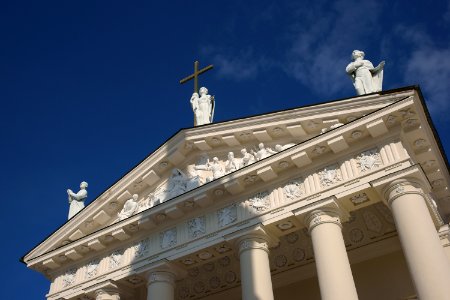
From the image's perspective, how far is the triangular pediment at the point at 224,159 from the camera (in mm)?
13547

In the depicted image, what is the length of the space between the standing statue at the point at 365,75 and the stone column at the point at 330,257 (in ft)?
12.1

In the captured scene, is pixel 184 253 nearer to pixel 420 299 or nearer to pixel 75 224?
pixel 75 224

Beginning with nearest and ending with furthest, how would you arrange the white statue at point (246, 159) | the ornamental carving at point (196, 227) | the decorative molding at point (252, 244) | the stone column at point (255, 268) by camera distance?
the stone column at point (255, 268) < the decorative molding at point (252, 244) < the ornamental carving at point (196, 227) < the white statue at point (246, 159)

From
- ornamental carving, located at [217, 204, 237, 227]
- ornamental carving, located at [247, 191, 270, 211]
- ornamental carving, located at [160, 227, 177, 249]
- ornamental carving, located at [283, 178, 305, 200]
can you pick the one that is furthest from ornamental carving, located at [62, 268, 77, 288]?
ornamental carving, located at [283, 178, 305, 200]

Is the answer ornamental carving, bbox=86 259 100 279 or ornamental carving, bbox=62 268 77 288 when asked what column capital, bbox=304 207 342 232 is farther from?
ornamental carving, bbox=62 268 77 288

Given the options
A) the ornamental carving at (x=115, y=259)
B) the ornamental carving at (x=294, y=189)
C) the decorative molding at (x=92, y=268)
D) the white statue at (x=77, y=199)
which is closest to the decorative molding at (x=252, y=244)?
the ornamental carving at (x=294, y=189)

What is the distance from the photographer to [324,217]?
1324 cm

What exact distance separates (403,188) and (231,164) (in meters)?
4.93

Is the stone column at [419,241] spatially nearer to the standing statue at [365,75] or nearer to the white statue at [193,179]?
the standing statue at [365,75]

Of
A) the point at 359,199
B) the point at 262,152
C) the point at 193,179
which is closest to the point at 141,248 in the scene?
the point at 193,179

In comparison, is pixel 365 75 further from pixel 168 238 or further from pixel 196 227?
pixel 168 238

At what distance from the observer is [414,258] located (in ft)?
37.6

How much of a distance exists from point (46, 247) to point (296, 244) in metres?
7.73

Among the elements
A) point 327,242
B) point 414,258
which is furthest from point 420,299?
point 327,242
